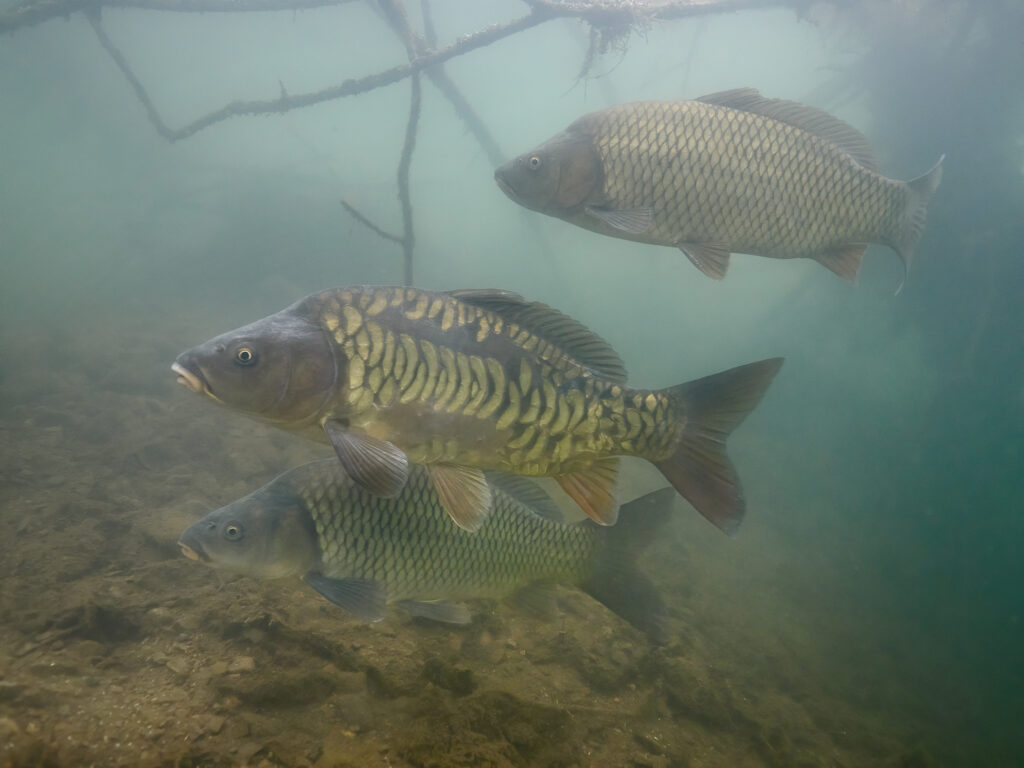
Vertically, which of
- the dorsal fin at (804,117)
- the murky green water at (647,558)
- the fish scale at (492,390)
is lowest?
the murky green water at (647,558)

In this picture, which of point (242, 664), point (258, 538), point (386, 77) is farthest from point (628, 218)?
point (386, 77)

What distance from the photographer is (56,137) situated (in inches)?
2094

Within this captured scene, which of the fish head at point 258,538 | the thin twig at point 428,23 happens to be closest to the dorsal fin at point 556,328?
the fish head at point 258,538

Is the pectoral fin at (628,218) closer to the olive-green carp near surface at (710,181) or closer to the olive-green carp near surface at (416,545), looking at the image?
the olive-green carp near surface at (710,181)

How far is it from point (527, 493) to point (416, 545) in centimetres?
92

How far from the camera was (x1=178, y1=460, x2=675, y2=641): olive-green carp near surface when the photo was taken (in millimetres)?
3188

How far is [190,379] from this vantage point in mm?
2227

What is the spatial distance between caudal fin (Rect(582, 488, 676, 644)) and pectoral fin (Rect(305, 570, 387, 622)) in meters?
1.50

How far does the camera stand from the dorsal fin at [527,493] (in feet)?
12.6

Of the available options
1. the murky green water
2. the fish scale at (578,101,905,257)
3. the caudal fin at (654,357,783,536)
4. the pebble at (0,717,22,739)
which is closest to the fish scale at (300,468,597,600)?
the murky green water

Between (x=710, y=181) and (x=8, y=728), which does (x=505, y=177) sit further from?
(x=8, y=728)

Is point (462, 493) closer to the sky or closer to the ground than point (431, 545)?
closer to the sky

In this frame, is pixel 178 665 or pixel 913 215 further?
pixel 913 215

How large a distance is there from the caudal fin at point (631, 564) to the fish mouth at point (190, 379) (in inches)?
105
